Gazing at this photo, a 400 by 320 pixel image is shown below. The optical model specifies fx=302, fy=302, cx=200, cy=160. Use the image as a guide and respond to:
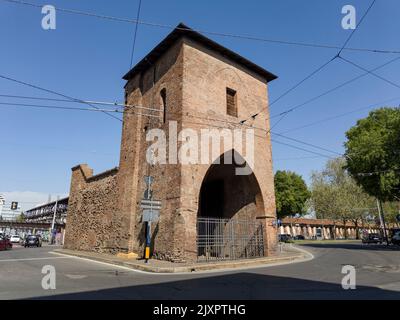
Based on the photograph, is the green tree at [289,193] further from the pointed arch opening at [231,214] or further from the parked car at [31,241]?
the parked car at [31,241]

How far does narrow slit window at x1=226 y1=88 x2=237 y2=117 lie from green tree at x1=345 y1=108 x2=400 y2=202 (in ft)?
32.9

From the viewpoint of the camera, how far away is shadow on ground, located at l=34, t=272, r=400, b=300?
6.24m

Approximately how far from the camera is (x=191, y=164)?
14.4 metres

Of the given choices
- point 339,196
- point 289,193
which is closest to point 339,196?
point 339,196

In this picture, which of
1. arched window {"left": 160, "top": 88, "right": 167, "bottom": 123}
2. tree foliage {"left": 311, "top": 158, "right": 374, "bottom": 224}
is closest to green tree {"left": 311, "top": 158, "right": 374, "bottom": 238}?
tree foliage {"left": 311, "top": 158, "right": 374, "bottom": 224}

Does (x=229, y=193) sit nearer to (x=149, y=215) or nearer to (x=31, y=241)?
(x=149, y=215)

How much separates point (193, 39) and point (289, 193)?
27.2 meters

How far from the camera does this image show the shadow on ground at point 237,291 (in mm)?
6242

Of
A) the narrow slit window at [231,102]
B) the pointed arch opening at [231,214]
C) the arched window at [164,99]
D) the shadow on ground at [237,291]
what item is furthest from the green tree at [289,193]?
the shadow on ground at [237,291]

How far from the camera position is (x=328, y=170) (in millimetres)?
52062

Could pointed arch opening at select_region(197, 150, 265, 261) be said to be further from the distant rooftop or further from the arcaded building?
the distant rooftop

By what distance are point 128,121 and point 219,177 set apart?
7.02 m

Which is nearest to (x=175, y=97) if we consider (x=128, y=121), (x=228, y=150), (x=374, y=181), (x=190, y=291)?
(x=228, y=150)
